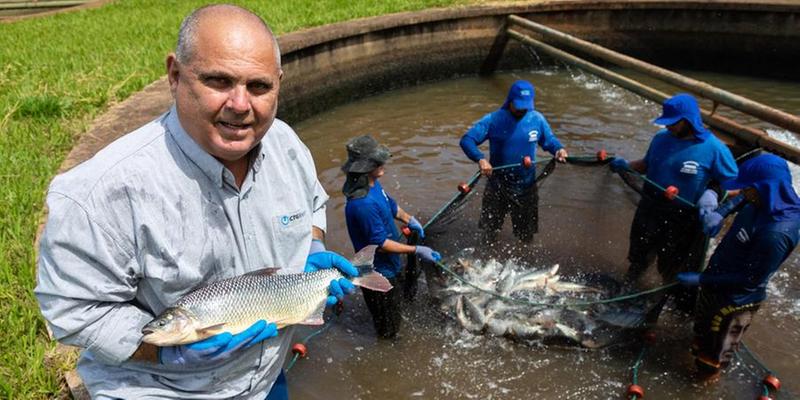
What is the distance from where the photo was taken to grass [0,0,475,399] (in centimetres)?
356

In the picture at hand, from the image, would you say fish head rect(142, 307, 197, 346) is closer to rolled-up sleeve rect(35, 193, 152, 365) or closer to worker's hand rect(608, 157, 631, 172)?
rolled-up sleeve rect(35, 193, 152, 365)

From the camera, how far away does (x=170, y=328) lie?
2.03 metres

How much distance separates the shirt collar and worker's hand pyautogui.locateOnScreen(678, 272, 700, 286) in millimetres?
4018

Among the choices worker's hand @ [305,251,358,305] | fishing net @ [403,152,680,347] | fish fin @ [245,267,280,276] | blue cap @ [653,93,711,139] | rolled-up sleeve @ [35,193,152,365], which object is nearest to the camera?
rolled-up sleeve @ [35,193,152,365]

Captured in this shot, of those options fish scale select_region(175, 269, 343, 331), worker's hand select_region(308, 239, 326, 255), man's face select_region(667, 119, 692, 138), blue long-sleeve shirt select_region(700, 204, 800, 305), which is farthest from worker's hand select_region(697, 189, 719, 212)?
fish scale select_region(175, 269, 343, 331)

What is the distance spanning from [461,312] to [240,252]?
139 inches

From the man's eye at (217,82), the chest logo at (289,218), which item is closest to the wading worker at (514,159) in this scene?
the chest logo at (289,218)

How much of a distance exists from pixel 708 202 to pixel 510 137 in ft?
6.86

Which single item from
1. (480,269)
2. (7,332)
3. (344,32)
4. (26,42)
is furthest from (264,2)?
(7,332)

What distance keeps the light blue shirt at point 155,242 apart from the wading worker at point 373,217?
7.45 ft

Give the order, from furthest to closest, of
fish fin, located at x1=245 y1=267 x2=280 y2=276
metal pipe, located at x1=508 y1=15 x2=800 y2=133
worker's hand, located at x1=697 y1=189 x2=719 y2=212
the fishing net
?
metal pipe, located at x1=508 y1=15 x2=800 y2=133 → the fishing net → worker's hand, located at x1=697 y1=189 x2=719 y2=212 → fish fin, located at x1=245 y1=267 x2=280 y2=276

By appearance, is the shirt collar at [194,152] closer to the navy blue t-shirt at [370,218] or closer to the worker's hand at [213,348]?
the worker's hand at [213,348]

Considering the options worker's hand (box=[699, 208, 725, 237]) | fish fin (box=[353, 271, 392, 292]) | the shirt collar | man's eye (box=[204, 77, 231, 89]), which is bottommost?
worker's hand (box=[699, 208, 725, 237])

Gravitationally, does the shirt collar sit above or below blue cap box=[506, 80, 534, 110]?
above
